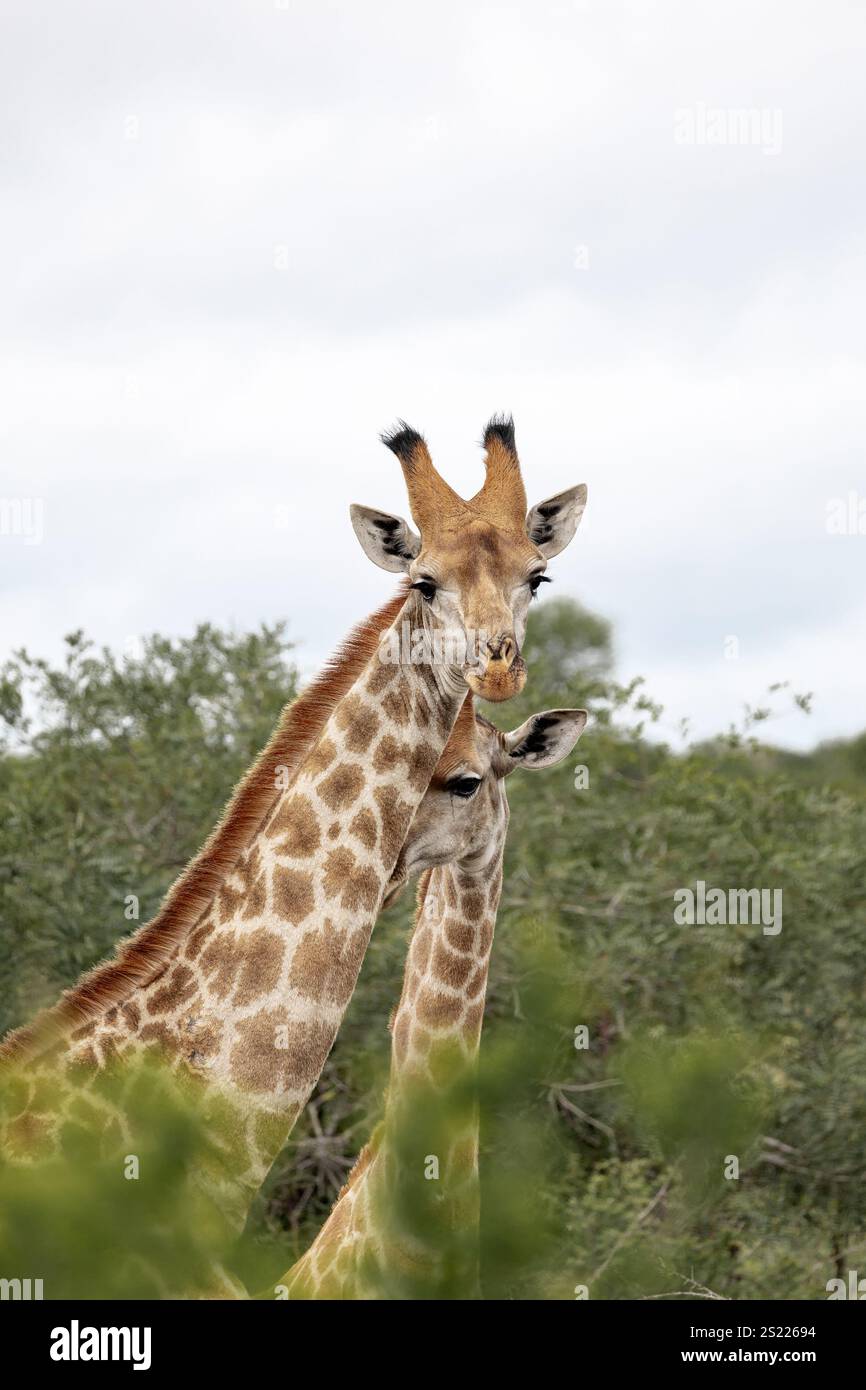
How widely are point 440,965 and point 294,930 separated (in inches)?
47.4

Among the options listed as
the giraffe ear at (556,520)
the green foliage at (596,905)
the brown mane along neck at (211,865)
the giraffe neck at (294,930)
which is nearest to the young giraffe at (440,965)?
the giraffe neck at (294,930)

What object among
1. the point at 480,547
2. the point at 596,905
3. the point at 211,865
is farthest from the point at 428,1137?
the point at 596,905

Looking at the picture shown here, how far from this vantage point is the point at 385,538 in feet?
19.3

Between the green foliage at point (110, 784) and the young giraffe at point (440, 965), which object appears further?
the green foliage at point (110, 784)

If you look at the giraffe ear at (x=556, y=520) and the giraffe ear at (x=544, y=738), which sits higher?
the giraffe ear at (x=556, y=520)

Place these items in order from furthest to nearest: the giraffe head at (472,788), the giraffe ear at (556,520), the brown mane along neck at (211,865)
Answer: the giraffe head at (472,788) → the giraffe ear at (556,520) → the brown mane along neck at (211,865)

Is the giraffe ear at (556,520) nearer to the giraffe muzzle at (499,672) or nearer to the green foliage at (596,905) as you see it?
the giraffe muzzle at (499,672)

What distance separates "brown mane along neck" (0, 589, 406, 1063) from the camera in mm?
5523

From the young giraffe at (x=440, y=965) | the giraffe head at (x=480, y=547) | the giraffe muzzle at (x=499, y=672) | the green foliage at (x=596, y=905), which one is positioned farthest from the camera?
the green foliage at (x=596, y=905)

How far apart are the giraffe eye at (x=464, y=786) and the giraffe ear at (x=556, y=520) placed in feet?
2.81

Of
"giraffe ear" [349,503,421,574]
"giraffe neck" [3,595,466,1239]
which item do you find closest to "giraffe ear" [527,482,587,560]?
"giraffe ear" [349,503,421,574]

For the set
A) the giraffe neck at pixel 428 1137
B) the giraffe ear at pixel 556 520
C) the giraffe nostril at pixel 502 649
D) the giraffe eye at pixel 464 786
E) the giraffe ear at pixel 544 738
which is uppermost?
the giraffe ear at pixel 556 520

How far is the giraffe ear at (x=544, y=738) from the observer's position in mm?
6652
